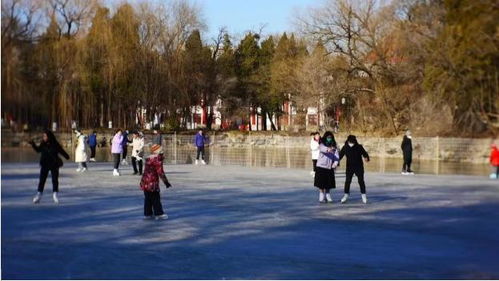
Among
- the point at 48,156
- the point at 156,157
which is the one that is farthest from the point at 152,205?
the point at 48,156

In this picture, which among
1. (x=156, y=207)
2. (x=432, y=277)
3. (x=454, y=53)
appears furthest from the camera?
(x=156, y=207)

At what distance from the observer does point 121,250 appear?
19.1 feet

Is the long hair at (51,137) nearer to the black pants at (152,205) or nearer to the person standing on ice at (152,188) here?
the person standing on ice at (152,188)

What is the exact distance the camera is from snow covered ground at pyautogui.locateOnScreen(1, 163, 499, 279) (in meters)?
3.08

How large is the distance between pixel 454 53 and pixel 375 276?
123 inches

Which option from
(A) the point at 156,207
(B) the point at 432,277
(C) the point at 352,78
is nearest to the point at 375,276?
(B) the point at 432,277

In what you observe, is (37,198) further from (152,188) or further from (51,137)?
(152,188)

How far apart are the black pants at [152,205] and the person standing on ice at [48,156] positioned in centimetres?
622

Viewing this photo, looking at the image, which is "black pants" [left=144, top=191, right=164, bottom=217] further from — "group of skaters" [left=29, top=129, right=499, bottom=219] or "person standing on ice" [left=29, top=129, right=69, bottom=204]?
"person standing on ice" [left=29, top=129, right=69, bottom=204]

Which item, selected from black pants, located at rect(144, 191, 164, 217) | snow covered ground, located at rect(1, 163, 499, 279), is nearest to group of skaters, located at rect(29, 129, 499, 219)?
black pants, located at rect(144, 191, 164, 217)

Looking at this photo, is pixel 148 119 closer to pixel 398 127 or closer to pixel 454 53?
pixel 398 127

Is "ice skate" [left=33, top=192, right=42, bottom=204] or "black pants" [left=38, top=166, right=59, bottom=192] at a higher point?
"black pants" [left=38, top=166, right=59, bottom=192]

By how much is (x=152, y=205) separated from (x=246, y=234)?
2186 millimetres

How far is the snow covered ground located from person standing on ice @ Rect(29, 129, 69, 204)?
5 centimetres
